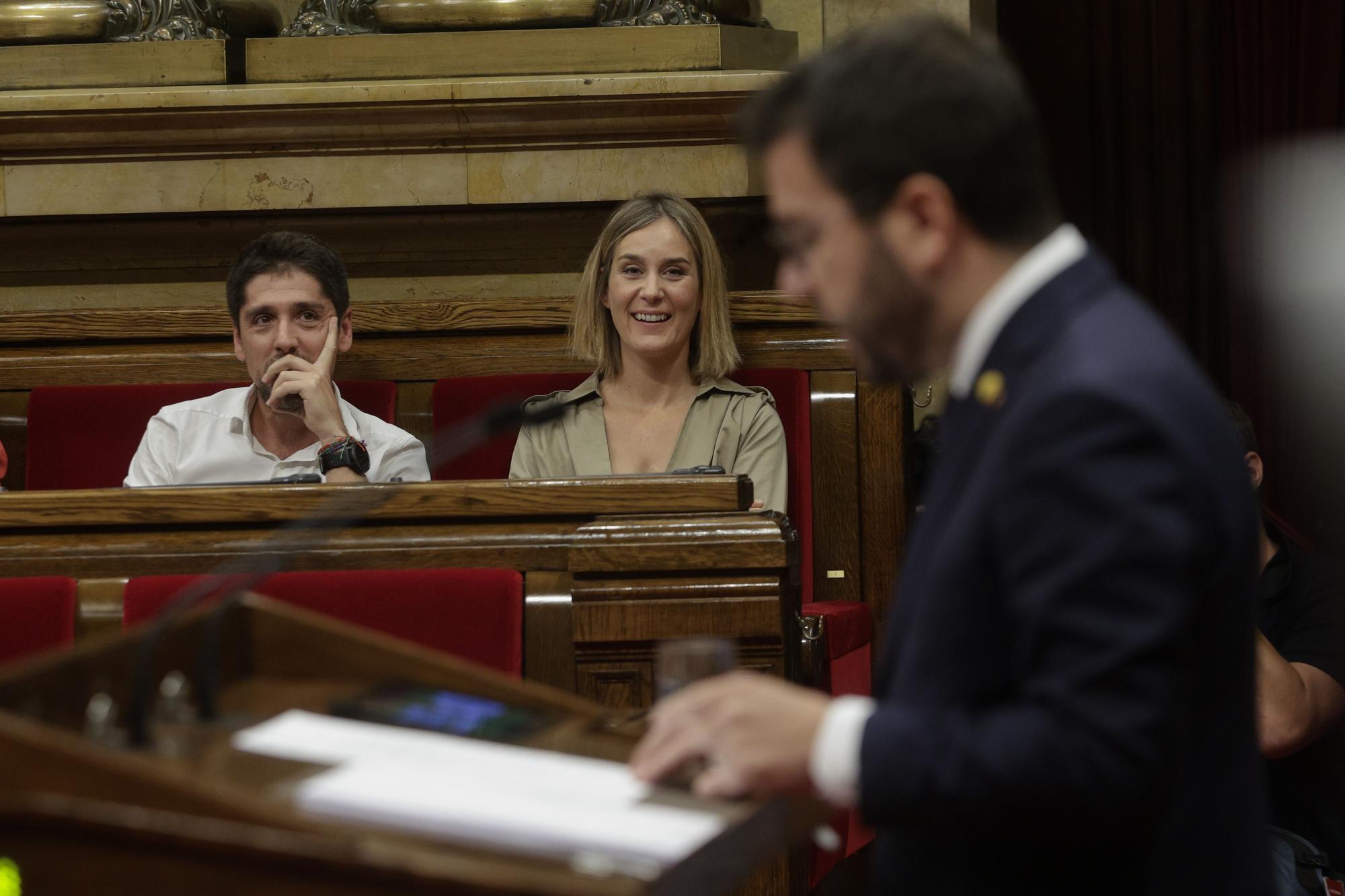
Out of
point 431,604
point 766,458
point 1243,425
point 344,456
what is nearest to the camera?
point 431,604

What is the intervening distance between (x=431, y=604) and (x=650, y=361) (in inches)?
48.9

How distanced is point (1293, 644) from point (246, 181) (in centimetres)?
219

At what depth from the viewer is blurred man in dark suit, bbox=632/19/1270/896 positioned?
750 millimetres

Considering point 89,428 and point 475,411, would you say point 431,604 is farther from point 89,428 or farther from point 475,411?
point 89,428

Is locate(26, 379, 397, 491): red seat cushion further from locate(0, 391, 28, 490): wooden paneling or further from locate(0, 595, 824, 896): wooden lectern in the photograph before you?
locate(0, 595, 824, 896): wooden lectern

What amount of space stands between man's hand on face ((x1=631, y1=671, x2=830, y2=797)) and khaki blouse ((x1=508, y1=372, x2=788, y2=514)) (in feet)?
5.67

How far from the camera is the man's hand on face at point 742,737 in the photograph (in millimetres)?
834

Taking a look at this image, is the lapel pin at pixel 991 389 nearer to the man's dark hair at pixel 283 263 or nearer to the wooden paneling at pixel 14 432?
the man's dark hair at pixel 283 263

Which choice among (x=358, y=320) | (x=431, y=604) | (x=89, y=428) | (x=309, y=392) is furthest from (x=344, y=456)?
(x=431, y=604)

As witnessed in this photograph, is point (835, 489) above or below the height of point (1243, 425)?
below

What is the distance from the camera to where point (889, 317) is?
87cm

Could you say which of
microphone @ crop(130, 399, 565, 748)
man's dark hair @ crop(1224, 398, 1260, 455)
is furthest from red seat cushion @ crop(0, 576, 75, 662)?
man's dark hair @ crop(1224, 398, 1260, 455)

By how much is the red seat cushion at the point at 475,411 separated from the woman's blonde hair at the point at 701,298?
15cm

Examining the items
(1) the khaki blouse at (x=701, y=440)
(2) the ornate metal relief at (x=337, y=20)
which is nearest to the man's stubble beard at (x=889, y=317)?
(1) the khaki blouse at (x=701, y=440)
